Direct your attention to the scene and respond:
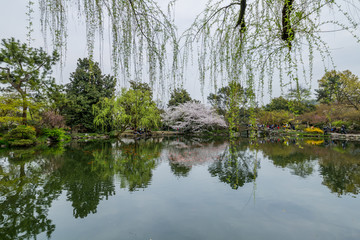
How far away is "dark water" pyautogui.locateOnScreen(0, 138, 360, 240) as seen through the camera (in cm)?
345

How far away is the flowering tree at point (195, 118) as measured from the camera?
24062 mm

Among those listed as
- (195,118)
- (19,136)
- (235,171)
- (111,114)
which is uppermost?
(111,114)

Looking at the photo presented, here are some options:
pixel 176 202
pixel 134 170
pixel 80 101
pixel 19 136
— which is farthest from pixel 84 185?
pixel 80 101

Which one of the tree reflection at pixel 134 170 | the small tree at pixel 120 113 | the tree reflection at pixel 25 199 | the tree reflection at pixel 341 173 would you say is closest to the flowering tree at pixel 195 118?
the small tree at pixel 120 113

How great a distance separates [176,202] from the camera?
4.61 m

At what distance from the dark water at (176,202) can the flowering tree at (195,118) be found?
1646 cm

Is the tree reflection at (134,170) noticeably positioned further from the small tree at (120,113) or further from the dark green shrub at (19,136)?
the small tree at (120,113)

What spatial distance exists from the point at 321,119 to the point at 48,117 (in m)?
27.2

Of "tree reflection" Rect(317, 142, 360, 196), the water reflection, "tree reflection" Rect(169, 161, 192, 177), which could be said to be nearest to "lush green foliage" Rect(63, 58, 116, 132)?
"tree reflection" Rect(169, 161, 192, 177)

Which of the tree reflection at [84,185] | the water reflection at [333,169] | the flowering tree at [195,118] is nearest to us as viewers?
the tree reflection at [84,185]

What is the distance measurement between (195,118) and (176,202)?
20.5 m

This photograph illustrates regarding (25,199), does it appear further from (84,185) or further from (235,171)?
(235,171)

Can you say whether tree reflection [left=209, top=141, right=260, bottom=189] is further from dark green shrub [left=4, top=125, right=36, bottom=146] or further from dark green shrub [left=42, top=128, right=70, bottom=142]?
dark green shrub [left=42, top=128, right=70, bottom=142]

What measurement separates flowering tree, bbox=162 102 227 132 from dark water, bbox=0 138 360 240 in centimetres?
1646
